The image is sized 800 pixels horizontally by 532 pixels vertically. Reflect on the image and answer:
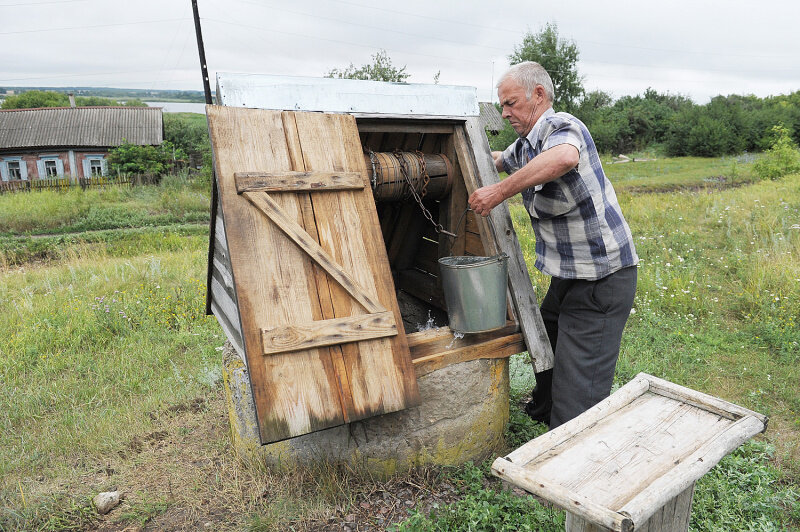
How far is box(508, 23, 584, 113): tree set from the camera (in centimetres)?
3488

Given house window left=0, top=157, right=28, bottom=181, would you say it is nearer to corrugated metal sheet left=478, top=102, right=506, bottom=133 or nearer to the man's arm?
corrugated metal sheet left=478, top=102, right=506, bottom=133

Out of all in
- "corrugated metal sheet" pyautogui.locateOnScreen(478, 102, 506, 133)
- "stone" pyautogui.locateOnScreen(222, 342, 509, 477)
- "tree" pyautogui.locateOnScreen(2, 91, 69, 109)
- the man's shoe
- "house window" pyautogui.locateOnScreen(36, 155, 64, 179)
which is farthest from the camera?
"tree" pyautogui.locateOnScreen(2, 91, 69, 109)

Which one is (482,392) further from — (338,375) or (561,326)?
(338,375)

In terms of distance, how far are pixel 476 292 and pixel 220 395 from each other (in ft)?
8.35

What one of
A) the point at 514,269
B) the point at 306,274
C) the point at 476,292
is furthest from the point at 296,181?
the point at 514,269

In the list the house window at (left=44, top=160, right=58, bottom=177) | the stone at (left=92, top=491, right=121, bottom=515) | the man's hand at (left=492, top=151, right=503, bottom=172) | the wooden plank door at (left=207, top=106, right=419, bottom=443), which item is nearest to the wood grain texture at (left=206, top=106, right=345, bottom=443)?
the wooden plank door at (left=207, top=106, right=419, bottom=443)

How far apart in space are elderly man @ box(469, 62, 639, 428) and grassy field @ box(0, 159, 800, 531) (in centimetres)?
79

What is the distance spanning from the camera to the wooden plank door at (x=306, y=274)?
9.00ft

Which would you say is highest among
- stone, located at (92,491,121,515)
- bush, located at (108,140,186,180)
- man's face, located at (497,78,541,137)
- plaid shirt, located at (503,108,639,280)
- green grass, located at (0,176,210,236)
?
bush, located at (108,140,186,180)

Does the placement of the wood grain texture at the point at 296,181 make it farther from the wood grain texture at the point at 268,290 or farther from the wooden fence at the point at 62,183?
the wooden fence at the point at 62,183

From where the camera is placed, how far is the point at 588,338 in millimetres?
3266

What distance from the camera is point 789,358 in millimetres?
4898

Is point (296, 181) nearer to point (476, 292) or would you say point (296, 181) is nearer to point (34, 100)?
point (476, 292)

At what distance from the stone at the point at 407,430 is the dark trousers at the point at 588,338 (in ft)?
1.39
